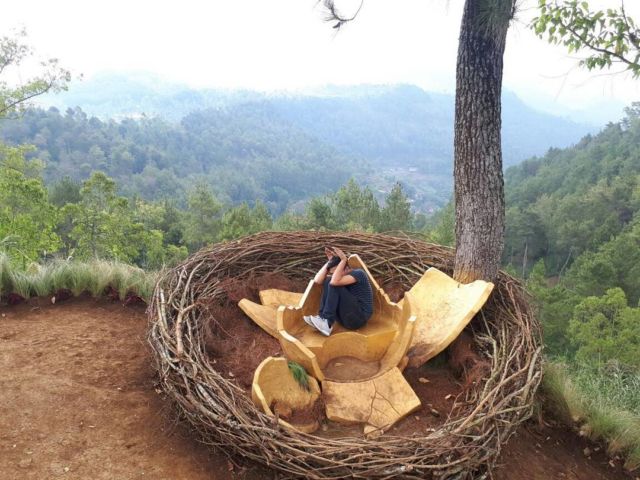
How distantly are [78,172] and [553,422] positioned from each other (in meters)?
68.6

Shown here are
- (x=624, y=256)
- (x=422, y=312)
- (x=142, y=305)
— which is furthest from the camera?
(x=624, y=256)

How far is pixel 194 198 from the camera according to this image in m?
29.5

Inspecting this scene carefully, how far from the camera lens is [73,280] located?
17.9ft

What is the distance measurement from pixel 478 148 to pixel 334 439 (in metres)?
2.66

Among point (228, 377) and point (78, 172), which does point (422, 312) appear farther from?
point (78, 172)

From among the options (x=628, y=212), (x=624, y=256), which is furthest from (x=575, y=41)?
(x=628, y=212)

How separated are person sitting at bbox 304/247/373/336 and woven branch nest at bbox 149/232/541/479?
971mm

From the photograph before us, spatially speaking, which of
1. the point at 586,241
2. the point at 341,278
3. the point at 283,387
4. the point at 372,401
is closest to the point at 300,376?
the point at 283,387

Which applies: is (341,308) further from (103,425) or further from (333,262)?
(103,425)

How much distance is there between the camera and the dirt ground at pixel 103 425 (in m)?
3.10

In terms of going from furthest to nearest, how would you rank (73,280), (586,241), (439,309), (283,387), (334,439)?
1. (586,241)
2. (73,280)
3. (439,309)
4. (283,387)
5. (334,439)

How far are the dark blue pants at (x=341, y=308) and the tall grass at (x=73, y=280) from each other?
7.01 ft

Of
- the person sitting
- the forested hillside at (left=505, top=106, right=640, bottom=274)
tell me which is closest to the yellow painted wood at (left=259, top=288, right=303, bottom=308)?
the person sitting

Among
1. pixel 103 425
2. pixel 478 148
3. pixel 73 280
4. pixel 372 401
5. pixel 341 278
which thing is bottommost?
pixel 103 425
